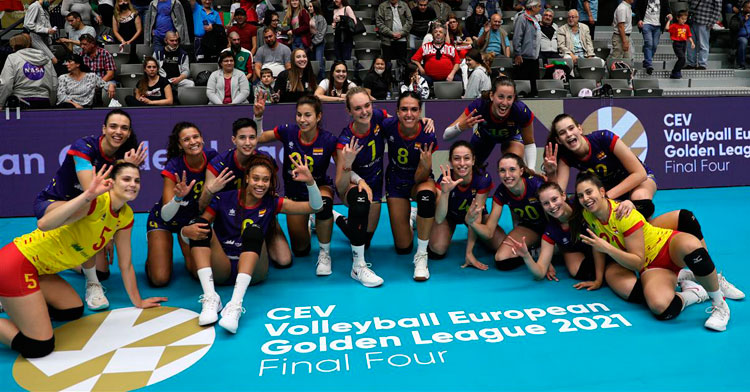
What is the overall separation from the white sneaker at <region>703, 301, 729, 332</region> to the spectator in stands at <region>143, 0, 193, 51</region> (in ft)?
32.3

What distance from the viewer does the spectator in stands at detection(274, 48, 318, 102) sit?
8.73 metres

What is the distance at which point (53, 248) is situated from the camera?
400 cm

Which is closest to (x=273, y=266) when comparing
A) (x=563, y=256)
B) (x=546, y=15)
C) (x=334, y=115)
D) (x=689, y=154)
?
(x=563, y=256)

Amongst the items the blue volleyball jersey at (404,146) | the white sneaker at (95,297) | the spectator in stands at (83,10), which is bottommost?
the white sneaker at (95,297)

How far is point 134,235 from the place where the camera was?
23.3ft

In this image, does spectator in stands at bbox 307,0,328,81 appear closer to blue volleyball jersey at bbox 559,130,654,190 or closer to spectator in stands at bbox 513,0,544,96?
spectator in stands at bbox 513,0,544,96

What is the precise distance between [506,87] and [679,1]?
12.4 meters

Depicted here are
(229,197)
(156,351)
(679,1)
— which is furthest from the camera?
(679,1)

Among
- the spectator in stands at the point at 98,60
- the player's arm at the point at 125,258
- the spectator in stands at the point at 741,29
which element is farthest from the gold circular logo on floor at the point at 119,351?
the spectator in stands at the point at 741,29

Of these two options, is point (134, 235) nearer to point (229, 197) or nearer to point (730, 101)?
point (229, 197)

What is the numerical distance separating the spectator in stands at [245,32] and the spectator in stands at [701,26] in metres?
9.86

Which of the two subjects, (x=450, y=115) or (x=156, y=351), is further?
(x=450, y=115)

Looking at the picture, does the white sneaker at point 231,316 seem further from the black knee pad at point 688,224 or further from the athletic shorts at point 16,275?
the black knee pad at point 688,224

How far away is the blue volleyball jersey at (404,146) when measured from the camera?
582 cm
